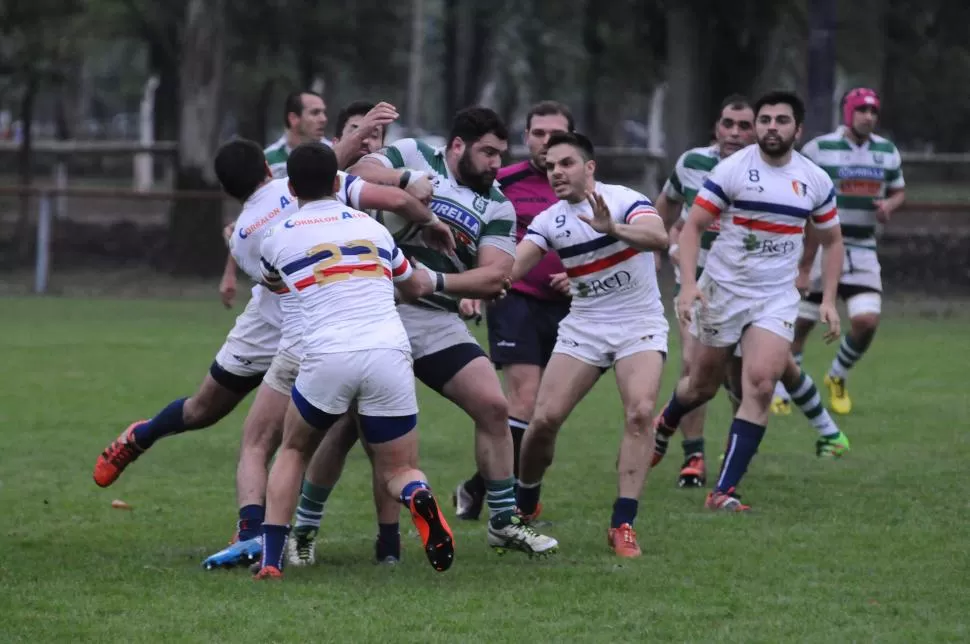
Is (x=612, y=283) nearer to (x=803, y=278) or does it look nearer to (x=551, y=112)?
(x=551, y=112)

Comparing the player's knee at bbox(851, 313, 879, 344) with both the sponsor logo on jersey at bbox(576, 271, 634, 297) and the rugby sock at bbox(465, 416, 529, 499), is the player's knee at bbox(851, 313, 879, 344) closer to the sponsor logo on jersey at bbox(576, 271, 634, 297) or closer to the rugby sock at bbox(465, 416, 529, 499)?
the rugby sock at bbox(465, 416, 529, 499)

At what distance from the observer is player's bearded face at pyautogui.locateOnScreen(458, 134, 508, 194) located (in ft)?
25.5

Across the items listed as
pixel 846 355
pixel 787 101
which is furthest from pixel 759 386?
pixel 846 355

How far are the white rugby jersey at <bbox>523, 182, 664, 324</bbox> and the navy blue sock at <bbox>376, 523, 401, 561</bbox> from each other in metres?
1.44

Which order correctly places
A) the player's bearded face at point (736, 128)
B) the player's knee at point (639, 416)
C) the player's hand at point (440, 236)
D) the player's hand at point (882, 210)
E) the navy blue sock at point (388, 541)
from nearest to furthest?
the player's hand at point (440, 236) → the navy blue sock at point (388, 541) → the player's knee at point (639, 416) → the player's bearded face at point (736, 128) → the player's hand at point (882, 210)

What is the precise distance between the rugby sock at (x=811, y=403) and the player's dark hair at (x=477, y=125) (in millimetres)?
3246

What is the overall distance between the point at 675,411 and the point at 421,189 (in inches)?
113

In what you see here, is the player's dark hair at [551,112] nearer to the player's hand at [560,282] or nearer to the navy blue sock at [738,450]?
the player's hand at [560,282]

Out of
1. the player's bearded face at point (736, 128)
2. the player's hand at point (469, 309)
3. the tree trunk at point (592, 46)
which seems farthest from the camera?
the tree trunk at point (592, 46)

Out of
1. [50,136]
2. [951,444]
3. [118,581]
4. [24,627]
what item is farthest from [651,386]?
[50,136]

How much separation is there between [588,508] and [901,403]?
536cm

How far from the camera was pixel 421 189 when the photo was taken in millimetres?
7406

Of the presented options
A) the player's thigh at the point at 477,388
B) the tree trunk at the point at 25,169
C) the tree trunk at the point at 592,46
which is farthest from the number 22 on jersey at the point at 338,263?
the tree trunk at the point at 592,46

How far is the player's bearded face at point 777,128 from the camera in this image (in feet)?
29.2
